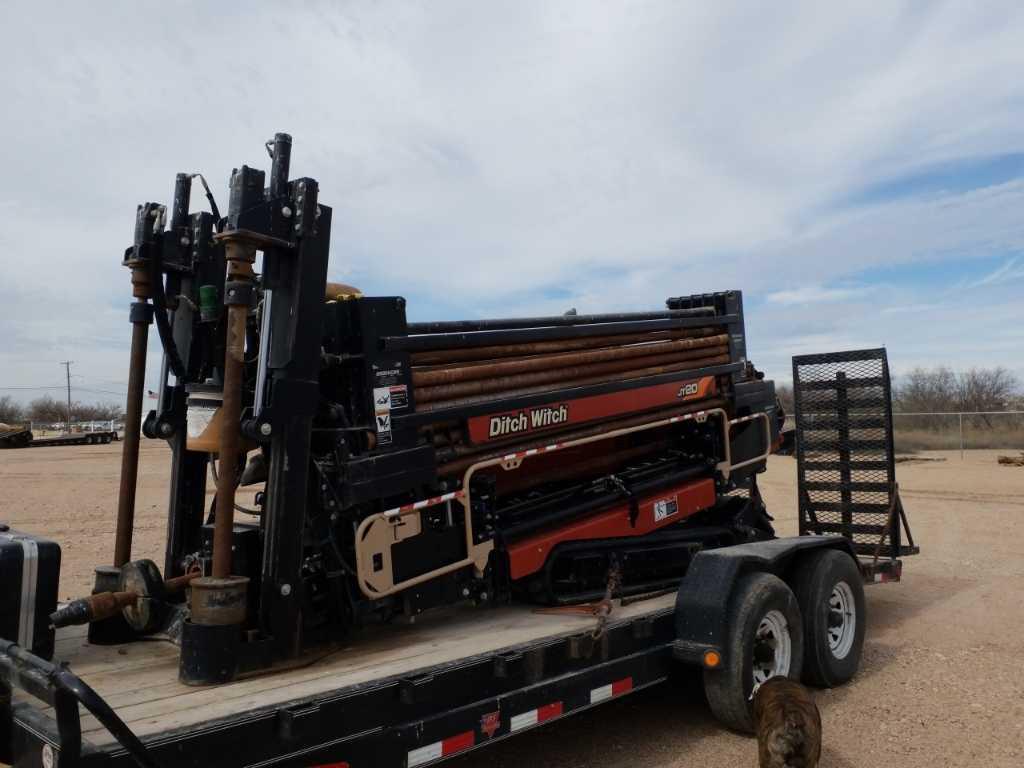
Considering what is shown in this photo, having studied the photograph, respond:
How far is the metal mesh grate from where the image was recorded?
7.82m

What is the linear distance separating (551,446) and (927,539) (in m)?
8.37

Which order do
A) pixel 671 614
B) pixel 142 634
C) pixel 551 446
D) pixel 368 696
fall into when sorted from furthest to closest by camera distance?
1. pixel 551 446
2. pixel 671 614
3. pixel 142 634
4. pixel 368 696

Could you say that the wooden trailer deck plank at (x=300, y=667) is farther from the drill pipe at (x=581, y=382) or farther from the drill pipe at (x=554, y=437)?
the drill pipe at (x=581, y=382)

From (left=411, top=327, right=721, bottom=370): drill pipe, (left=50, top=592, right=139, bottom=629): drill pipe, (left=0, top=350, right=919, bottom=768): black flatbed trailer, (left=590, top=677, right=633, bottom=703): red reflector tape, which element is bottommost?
(left=590, top=677, right=633, bottom=703): red reflector tape

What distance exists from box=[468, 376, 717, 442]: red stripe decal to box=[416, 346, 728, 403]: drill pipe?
6.1 inches

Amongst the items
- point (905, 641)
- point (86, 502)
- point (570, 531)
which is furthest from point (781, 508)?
point (86, 502)

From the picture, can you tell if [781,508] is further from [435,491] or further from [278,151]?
[278,151]

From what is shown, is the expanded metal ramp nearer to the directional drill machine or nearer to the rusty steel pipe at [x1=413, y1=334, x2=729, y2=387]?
the rusty steel pipe at [x1=413, y1=334, x2=729, y2=387]

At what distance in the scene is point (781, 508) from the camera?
50.6ft

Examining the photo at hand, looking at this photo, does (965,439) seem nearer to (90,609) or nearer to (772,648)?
(772,648)

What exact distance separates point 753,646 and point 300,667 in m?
Result: 2.58

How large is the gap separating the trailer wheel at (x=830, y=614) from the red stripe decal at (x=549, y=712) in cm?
219

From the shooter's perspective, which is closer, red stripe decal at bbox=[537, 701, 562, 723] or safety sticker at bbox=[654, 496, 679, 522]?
red stripe decal at bbox=[537, 701, 562, 723]

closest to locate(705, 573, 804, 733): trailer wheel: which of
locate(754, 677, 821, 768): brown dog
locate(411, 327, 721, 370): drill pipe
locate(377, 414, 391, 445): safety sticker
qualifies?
locate(754, 677, 821, 768): brown dog
